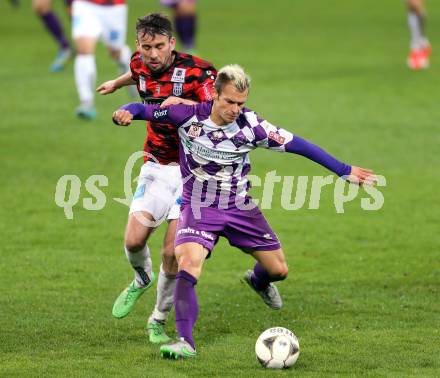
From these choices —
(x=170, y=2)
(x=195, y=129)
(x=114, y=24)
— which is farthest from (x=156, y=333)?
(x=170, y=2)

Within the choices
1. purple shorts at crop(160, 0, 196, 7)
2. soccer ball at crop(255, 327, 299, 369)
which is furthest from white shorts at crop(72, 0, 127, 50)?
soccer ball at crop(255, 327, 299, 369)

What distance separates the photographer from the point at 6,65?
2122 centimetres

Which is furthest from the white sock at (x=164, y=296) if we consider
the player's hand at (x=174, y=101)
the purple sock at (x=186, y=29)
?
the purple sock at (x=186, y=29)

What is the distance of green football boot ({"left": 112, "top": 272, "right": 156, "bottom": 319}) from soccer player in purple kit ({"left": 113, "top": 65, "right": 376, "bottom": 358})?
3.44 ft

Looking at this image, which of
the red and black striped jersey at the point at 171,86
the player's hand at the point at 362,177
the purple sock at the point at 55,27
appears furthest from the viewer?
the purple sock at the point at 55,27

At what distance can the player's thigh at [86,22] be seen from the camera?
16.2 metres

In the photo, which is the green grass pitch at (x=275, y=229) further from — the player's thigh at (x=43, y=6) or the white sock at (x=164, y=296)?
the player's thigh at (x=43, y=6)

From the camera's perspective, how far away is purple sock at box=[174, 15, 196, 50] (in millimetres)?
20750

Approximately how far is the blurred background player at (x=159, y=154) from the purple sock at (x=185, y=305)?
0.58 m

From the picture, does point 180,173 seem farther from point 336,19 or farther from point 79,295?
point 336,19

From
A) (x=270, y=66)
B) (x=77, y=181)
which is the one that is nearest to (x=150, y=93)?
(x=77, y=181)

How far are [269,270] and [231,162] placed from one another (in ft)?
2.91

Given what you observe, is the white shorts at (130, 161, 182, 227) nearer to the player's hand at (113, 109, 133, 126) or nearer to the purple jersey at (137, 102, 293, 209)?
the purple jersey at (137, 102, 293, 209)

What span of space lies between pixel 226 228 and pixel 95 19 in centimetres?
909
